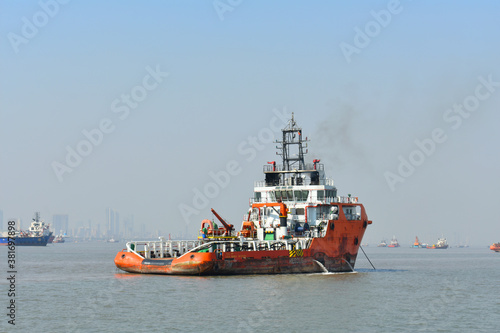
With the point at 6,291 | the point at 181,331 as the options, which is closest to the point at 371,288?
the point at 181,331

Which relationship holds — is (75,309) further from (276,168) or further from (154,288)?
(276,168)

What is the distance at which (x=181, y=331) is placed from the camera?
3225 cm

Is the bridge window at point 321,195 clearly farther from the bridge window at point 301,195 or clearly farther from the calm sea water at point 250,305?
the calm sea water at point 250,305

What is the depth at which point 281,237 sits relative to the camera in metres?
56.4

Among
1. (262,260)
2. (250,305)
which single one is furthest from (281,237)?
(250,305)

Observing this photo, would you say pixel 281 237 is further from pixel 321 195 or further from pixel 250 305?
pixel 250 305

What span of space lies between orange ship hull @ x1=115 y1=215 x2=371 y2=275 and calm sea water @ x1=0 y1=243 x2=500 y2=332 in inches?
28.6

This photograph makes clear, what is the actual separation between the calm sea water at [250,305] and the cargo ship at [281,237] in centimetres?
108

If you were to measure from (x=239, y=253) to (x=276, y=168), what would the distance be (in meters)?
13.6

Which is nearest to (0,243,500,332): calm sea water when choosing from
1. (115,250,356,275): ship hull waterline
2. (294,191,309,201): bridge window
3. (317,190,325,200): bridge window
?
(115,250,356,275): ship hull waterline

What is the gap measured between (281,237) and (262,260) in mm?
4015

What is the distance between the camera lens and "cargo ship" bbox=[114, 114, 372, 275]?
52188 mm

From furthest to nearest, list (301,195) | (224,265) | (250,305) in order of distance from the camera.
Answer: (301,195), (224,265), (250,305)

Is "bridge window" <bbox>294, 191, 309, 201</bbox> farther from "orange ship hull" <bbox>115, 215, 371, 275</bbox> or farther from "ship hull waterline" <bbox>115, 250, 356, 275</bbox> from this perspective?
"ship hull waterline" <bbox>115, 250, 356, 275</bbox>
